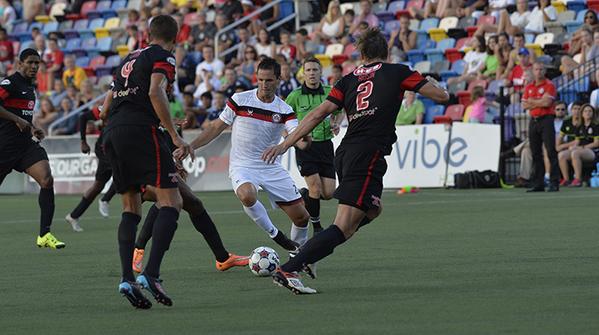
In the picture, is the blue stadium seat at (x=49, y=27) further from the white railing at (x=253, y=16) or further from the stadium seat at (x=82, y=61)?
the white railing at (x=253, y=16)

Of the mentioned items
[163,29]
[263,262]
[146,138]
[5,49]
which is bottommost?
[263,262]

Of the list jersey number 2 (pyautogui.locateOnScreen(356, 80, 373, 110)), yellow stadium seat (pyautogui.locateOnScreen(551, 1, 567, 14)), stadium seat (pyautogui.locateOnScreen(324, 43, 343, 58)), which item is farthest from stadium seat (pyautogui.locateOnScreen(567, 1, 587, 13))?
jersey number 2 (pyautogui.locateOnScreen(356, 80, 373, 110))

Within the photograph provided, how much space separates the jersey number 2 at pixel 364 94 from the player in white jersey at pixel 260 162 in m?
2.34

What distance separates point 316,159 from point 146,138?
578 centimetres

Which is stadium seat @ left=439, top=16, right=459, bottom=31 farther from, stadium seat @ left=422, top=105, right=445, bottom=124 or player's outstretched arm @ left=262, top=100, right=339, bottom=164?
player's outstretched arm @ left=262, top=100, right=339, bottom=164

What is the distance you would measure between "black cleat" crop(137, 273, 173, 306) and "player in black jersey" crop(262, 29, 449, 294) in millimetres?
1048

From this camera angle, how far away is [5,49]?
1358 inches

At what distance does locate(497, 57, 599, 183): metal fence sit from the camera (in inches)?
958

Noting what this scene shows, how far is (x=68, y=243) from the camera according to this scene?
14875mm

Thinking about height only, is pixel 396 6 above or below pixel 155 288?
above

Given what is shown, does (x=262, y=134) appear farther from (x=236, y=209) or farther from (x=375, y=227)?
(x=236, y=209)

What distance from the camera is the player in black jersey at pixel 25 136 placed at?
14.1 metres

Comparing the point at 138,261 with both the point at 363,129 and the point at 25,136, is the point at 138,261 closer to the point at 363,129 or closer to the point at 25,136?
the point at 363,129

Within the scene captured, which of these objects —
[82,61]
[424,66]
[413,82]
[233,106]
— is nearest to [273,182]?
[233,106]
